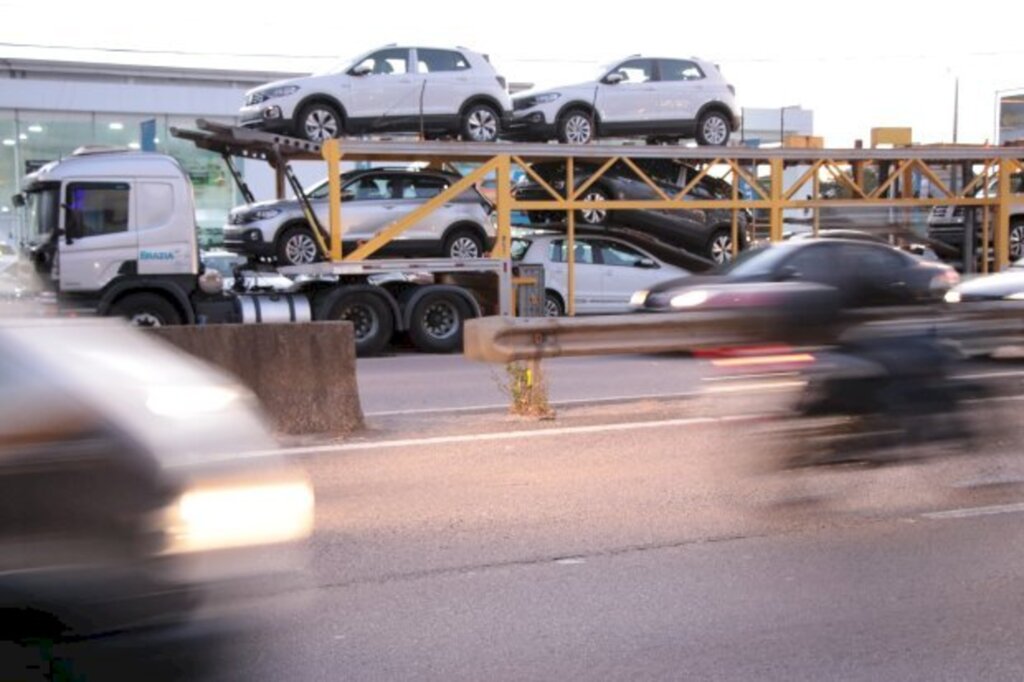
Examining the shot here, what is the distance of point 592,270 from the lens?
19844 millimetres

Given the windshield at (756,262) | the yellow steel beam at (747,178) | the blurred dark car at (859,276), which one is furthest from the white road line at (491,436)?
the yellow steel beam at (747,178)

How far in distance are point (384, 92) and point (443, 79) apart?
99cm

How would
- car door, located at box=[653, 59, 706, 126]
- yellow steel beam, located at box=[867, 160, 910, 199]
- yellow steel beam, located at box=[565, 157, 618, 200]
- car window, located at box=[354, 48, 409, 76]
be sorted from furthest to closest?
yellow steel beam, located at box=[867, 160, 910, 199]
car door, located at box=[653, 59, 706, 126]
yellow steel beam, located at box=[565, 157, 618, 200]
car window, located at box=[354, 48, 409, 76]

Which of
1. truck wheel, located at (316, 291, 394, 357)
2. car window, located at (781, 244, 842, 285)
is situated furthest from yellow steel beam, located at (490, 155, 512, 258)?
car window, located at (781, 244, 842, 285)

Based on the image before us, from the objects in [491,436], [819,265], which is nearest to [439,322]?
[491,436]

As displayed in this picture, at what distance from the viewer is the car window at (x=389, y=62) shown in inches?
728

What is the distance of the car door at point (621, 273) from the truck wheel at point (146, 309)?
7.14 metres

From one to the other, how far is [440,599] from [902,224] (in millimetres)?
5052

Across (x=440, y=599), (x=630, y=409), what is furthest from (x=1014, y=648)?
(x=630, y=409)

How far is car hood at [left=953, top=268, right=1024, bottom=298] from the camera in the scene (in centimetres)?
1095

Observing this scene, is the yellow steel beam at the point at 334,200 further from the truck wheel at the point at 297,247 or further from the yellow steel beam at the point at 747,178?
the yellow steel beam at the point at 747,178

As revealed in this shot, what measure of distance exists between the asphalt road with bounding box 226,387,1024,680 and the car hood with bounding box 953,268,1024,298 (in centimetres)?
232

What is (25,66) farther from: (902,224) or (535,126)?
(902,224)

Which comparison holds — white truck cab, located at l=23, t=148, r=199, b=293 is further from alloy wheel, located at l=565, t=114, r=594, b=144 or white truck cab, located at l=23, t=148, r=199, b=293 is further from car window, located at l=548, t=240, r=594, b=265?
alloy wheel, located at l=565, t=114, r=594, b=144
